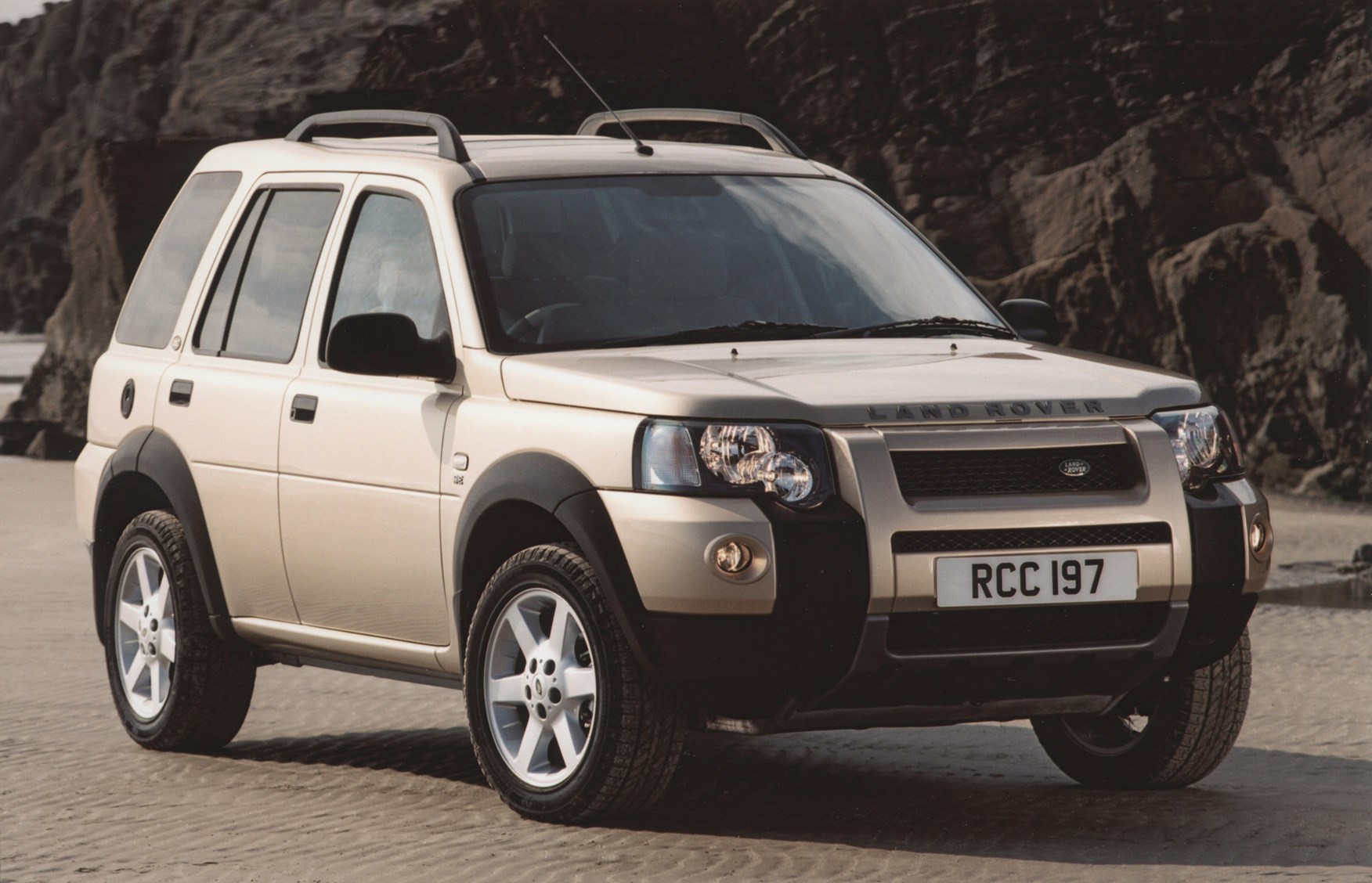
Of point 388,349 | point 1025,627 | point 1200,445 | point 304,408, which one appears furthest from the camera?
point 304,408

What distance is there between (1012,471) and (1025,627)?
1.29ft

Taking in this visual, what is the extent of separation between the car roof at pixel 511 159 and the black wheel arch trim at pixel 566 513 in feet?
3.75

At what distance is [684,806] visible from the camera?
6.59 m

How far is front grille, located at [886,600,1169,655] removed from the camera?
573 centimetres

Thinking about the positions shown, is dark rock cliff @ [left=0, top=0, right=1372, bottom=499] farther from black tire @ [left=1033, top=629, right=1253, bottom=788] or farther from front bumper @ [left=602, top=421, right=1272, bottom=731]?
front bumper @ [left=602, top=421, right=1272, bottom=731]

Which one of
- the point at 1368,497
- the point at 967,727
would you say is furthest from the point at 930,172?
the point at 967,727

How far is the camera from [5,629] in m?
11.6

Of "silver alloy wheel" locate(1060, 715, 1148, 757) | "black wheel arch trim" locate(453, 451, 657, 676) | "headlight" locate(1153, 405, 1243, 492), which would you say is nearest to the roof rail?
"black wheel arch trim" locate(453, 451, 657, 676)

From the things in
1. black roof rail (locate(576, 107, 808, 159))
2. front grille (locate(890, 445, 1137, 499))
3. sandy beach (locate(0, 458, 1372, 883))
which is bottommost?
sandy beach (locate(0, 458, 1372, 883))

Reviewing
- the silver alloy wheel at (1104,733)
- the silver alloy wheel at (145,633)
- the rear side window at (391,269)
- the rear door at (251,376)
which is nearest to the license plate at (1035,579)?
the silver alloy wheel at (1104,733)

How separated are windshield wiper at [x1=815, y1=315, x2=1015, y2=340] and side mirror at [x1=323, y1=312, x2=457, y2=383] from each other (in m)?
1.10

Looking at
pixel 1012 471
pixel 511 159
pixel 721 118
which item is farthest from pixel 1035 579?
pixel 721 118

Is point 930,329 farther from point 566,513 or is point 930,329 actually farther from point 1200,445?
point 566,513

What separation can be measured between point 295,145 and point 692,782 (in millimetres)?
2577
